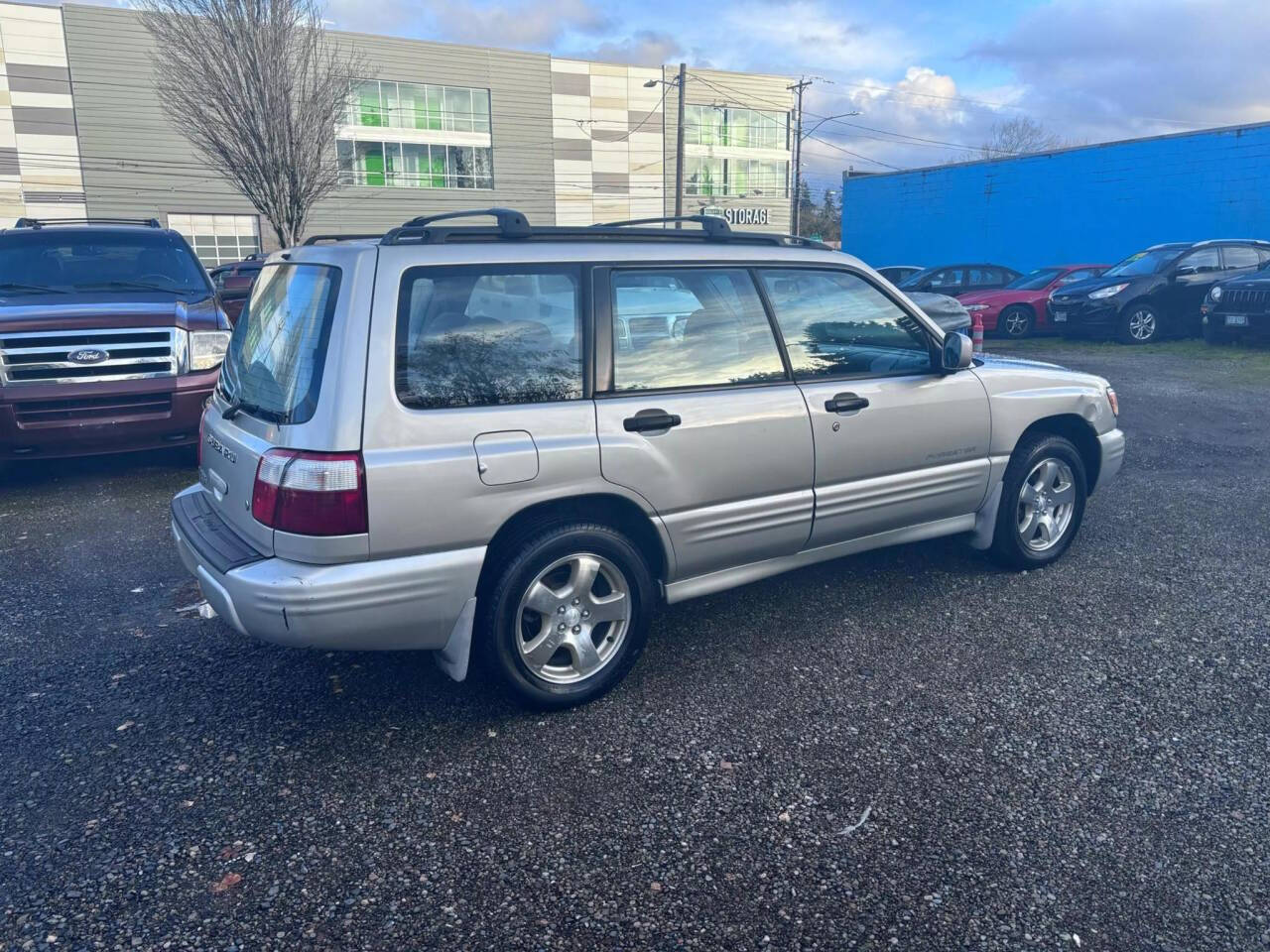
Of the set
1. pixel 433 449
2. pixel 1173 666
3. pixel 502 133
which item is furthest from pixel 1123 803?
pixel 502 133

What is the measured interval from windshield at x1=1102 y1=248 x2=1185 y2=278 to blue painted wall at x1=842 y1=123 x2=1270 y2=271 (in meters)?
7.55

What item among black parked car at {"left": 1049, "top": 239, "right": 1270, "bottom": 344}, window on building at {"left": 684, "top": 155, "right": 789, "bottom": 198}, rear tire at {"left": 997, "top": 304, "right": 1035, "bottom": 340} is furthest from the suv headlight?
window on building at {"left": 684, "top": 155, "right": 789, "bottom": 198}

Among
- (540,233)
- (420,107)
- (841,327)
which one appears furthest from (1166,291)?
(420,107)

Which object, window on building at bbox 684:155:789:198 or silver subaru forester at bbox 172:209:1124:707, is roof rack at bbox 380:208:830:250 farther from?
window on building at bbox 684:155:789:198

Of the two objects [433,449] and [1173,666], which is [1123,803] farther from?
[433,449]

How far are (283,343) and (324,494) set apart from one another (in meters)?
0.78

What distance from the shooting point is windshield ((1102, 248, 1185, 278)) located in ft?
51.8

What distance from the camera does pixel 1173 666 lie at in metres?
3.82

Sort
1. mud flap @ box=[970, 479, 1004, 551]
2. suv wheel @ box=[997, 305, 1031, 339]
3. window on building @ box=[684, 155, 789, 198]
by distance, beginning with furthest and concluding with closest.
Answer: window on building @ box=[684, 155, 789, 198] → suv wheel @ box=[997, 305, 1031, 339] → mud flap @ box=[970, 479, 1004, 551]

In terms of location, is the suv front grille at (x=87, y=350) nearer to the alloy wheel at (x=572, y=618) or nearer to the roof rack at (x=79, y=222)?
the roof rack at (x=79, y=222)

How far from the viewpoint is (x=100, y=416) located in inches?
255

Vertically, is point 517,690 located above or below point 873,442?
below

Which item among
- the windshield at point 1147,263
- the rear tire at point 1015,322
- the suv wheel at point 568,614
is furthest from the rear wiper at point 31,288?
the windshield at point 1147,263

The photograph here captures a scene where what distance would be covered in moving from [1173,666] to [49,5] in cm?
4704
